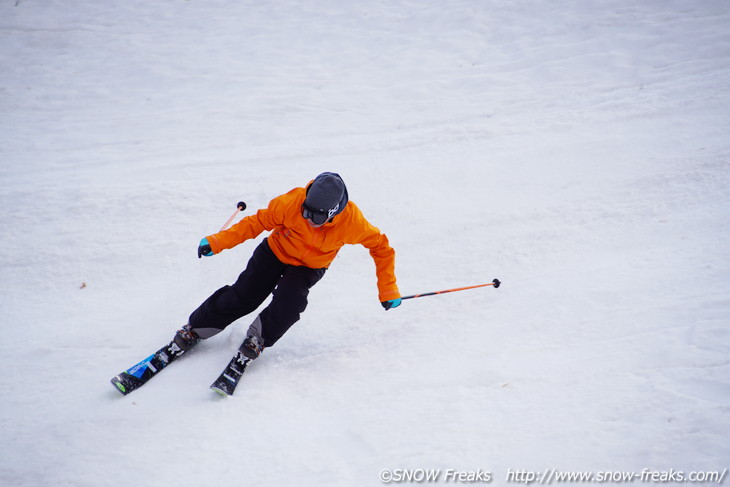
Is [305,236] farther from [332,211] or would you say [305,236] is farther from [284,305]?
[284,305]

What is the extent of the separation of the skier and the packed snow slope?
359 millimetres

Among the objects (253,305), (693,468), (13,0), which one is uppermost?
(13,0)

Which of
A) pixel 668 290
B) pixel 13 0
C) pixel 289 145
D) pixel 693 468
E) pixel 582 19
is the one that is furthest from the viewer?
pixel 13 0

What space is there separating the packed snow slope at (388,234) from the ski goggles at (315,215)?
1.31m


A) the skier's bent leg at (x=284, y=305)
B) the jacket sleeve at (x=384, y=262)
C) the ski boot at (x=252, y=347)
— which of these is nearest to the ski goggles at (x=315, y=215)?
the jacket sleeve at (x=384, y=262)

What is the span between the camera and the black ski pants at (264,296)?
3658mm

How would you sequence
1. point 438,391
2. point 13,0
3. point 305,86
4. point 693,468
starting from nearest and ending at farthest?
point 693,468, point 438,391, point 305,86, point 13,0

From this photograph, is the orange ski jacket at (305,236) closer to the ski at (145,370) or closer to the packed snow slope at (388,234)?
the packed snow slope at (388,234)

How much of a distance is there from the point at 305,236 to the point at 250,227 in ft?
1.50

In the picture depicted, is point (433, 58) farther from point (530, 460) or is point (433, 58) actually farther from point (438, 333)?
point (530, 460)

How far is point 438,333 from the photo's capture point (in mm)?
4156

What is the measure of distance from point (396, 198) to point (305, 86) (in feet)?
11.4

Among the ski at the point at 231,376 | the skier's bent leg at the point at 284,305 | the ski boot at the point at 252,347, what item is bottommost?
the ski at the point at 231,376

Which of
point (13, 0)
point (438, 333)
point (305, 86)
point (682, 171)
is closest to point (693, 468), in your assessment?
point (438, 333)
